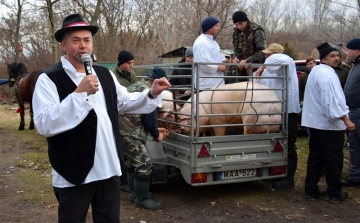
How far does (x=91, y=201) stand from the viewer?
316cm

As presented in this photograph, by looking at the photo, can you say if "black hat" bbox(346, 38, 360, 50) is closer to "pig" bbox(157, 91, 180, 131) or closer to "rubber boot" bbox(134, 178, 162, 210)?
"pig" bbox(157, 91, 180, 131)

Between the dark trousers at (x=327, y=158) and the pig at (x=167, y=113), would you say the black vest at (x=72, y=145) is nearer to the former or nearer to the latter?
the pig at (x=167, y=113)

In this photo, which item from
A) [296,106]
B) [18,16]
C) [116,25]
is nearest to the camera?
[296,106]

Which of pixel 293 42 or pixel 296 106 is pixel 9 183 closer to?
pixel 296 106

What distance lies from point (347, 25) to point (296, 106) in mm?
7870

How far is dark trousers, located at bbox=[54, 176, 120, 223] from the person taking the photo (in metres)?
2.94

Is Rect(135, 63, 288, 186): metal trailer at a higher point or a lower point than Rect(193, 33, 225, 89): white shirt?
lower

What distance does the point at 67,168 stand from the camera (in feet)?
9.37

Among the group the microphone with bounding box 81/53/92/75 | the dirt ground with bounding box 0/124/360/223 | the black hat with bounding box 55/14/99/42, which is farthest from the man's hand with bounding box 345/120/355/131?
the microphone with bounding box 81/53/92/75

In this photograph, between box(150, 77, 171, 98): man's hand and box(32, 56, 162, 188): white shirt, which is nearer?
box(32, 56, 162, 188): white shirt

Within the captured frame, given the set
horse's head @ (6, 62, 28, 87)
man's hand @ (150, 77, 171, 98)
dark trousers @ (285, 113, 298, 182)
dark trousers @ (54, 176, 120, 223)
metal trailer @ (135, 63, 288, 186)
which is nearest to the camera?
dark trousers @ (54, 176, 120, 223)

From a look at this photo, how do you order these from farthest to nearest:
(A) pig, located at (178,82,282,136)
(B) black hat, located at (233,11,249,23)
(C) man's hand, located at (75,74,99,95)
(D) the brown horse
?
(D) the brown horse → (B) black hat, located at (233,11,249,23) → (A) pig, located at (178,82,282,136) → (C) man's hand, located at (75,74,99,95)

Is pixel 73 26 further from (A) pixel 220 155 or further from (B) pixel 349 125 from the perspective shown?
(B) pixel 349 125

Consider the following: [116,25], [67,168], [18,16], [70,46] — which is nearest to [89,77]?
[70,46]
